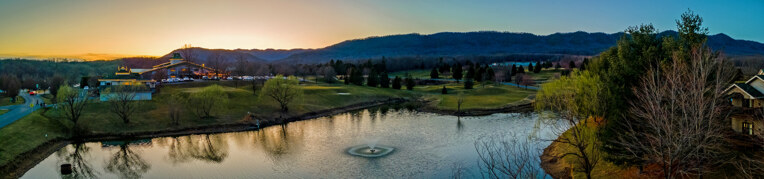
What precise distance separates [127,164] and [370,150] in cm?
2036

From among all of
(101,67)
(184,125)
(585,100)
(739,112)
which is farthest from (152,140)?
(101,67)

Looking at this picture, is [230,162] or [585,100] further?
[230,162]

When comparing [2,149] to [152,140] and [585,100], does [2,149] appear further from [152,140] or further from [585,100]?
[585,100]

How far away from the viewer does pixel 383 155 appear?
34156 mm

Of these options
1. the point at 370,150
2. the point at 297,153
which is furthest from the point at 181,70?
the point at 370,150

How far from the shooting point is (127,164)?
33.8 m

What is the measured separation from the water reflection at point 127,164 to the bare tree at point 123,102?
10.0 meters

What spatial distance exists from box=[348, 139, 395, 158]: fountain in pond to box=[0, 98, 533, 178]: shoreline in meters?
17.8

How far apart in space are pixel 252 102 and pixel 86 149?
74.5 ft

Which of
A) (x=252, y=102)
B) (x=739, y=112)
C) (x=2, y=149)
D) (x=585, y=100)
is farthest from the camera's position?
(x=252, y=102)

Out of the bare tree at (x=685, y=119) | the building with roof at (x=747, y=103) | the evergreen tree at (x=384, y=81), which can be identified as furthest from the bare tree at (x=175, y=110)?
the building with roof at (x=747, y=103)

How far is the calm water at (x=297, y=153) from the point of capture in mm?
30312

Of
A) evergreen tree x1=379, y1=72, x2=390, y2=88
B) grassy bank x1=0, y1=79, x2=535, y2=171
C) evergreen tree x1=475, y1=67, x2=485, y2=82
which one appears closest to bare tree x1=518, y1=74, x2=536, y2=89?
evergreen tree x1=475, y1=67, x2=485, y2=82

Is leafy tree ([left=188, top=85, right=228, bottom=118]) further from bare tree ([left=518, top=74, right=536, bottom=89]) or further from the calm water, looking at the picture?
bare tree ([left=518, top=74, right=536, bottom=89])
